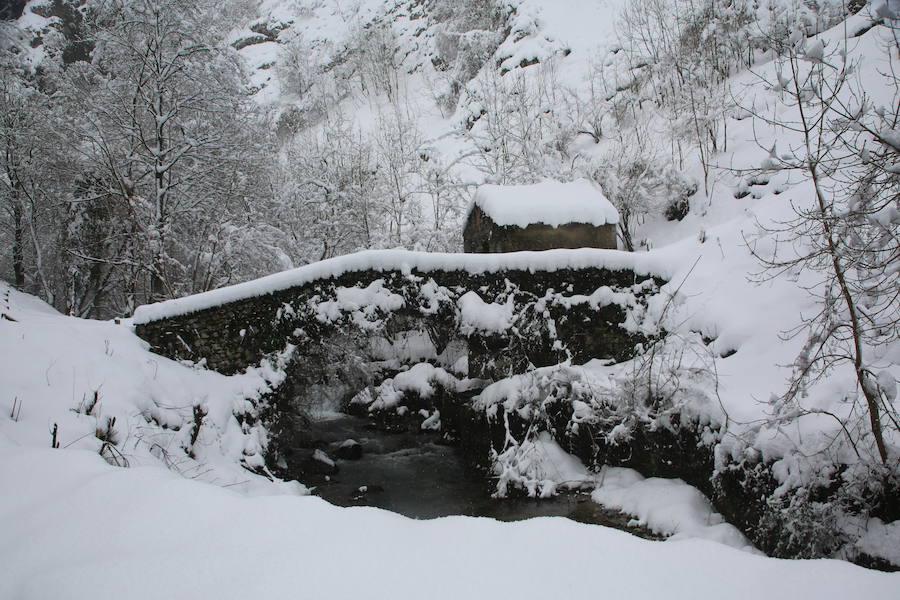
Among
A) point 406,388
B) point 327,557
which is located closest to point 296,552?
point 327,557

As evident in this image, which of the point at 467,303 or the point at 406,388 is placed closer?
the point at 467,303

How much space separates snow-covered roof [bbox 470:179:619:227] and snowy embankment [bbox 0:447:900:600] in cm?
1033

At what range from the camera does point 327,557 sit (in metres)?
2.01

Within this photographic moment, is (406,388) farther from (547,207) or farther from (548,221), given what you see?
(547,207)

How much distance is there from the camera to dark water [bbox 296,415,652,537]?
315 inches

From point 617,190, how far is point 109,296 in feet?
69.1

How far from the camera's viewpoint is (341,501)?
29.3 ft

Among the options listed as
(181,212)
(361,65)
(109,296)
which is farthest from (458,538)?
(361,65)

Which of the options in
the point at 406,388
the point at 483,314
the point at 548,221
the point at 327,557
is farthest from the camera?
the point at 406,388

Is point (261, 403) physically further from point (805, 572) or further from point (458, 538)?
point (805, 572)

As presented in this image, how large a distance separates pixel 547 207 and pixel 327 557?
11.2 meters

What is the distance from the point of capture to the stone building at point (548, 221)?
480 inches

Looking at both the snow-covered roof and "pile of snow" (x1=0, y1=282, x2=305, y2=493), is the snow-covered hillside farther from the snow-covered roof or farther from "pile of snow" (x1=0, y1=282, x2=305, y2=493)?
the snow-covered roof

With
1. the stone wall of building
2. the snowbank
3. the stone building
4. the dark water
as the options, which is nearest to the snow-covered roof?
the stone building
